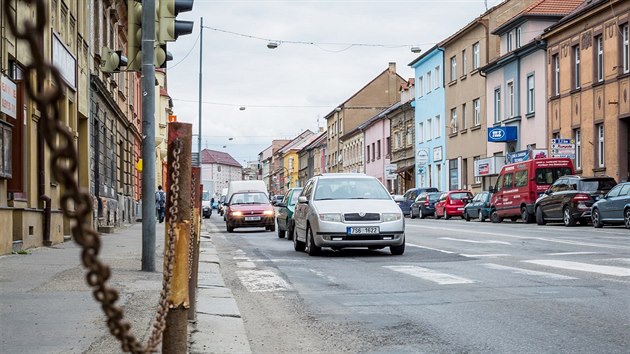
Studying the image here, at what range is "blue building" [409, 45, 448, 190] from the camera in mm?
59750

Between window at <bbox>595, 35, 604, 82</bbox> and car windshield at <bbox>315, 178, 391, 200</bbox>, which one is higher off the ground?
window at <bbox>595, 35, 604, 82</bbox>

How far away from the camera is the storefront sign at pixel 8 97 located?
1359 centimetres

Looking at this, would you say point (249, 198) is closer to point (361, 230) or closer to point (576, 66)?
point (576, 66)

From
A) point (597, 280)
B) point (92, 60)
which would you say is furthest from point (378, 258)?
point (92, 60)

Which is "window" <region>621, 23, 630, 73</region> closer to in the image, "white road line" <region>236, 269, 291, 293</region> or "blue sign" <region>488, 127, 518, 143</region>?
"blue sign" <region>488, 127, 518, 143</region>

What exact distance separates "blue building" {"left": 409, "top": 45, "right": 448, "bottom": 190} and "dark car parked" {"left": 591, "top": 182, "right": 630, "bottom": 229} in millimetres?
30748

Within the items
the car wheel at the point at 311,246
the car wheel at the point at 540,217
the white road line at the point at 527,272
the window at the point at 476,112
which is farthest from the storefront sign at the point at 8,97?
the window at the point at 476,112

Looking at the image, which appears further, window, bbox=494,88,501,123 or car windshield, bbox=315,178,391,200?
window, bbox=494,88,501,123

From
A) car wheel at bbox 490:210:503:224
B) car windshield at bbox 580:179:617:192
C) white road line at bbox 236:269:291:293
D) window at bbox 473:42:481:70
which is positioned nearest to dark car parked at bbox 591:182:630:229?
car windshield at bbox 580:179:617:192

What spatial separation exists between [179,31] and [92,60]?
15619mm

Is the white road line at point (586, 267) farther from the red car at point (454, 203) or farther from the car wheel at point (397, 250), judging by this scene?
the red car at point (454, 203)

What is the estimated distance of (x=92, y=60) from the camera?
85.1ft

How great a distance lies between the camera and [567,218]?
30047 mm

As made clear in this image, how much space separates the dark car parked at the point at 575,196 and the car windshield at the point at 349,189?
14.1m
